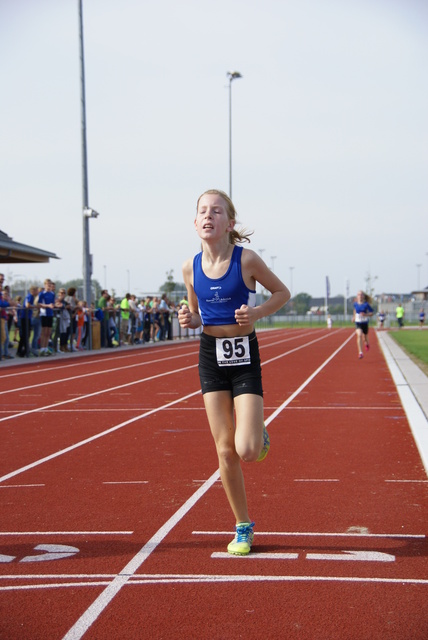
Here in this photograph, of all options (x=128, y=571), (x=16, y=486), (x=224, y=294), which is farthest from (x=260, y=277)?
(x=16, y=486)

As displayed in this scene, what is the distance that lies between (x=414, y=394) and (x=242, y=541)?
8.69m

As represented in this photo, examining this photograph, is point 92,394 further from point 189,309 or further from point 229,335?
point 229,335

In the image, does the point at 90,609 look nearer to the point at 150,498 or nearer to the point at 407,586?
the point at 407,586

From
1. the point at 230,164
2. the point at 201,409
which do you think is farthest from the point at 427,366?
the point at 230,164

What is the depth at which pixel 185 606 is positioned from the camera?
3998mm

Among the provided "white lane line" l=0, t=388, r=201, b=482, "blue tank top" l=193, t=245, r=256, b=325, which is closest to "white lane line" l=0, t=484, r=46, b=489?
"white lane line" l=0, t=388, r=201, b=482

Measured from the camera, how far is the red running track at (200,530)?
3867mm

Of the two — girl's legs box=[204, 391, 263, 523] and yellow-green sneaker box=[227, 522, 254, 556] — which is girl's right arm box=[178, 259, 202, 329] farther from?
yellow-green sneaker box=[227, 522, 254, 556]

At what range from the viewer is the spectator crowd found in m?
22.5

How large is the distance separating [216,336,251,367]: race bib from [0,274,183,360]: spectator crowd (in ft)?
46.9

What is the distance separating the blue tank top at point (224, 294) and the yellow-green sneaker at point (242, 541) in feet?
3.85

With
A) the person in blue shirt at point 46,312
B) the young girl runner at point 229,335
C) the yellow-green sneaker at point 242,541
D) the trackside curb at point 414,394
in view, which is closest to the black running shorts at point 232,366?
the young girl runner at point 229,335

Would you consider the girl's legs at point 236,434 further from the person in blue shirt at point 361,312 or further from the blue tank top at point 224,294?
the person in blue shirt at point 361,312

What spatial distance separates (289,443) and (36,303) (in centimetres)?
1535
